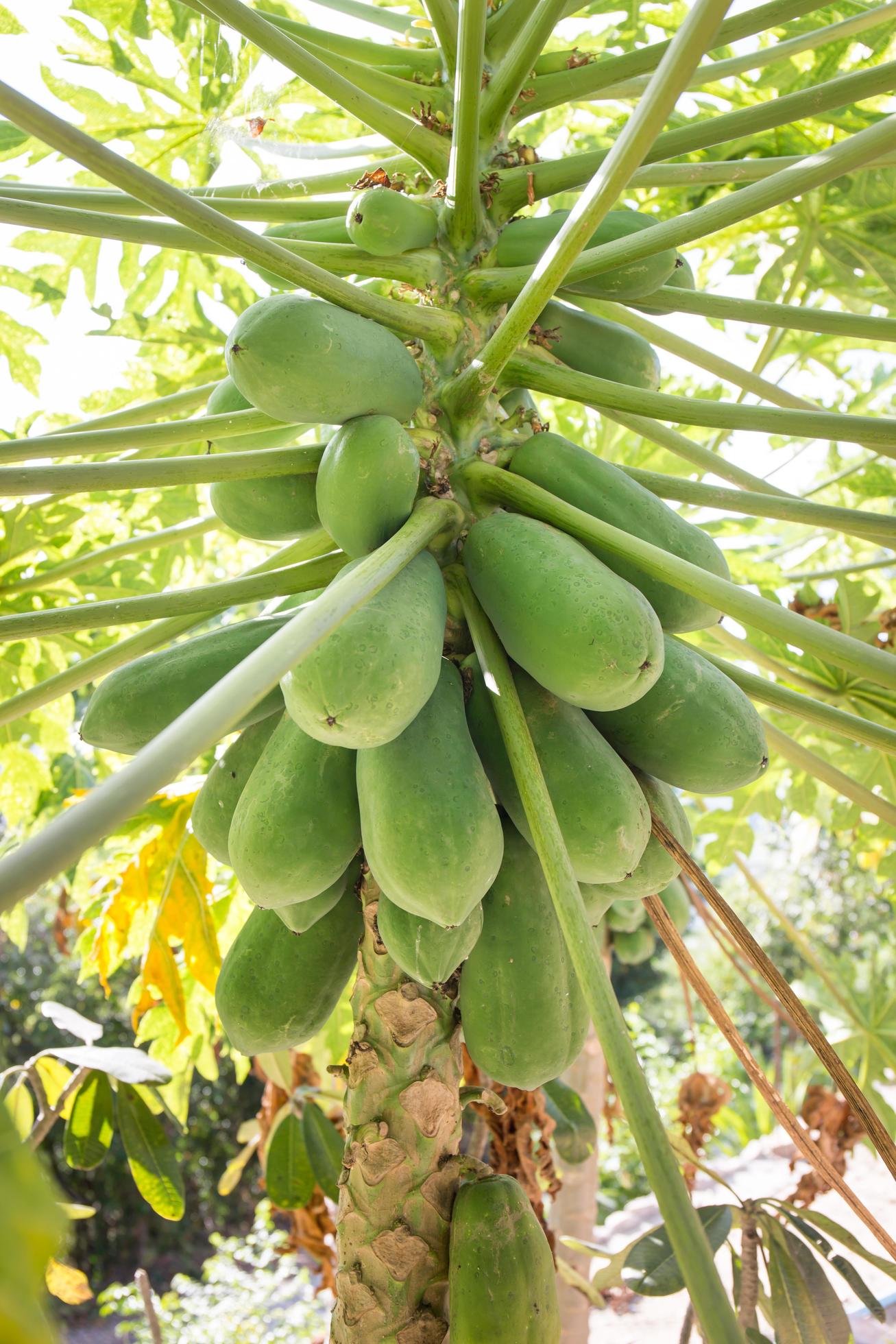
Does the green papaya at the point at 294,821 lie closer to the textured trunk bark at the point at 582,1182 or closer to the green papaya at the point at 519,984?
the green papaya at the point at 519,984

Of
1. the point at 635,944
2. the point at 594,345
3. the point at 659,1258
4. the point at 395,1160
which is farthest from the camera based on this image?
the point at 635,944

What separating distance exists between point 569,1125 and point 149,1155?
2.60ft

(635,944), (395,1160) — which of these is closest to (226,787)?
(395,1160)

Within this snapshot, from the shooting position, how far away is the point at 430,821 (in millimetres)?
917

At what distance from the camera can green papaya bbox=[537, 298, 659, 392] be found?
1366 mm

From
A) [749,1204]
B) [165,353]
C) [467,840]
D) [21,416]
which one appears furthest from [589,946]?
[21,416]

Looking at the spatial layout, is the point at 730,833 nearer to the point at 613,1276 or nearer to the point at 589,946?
the point at 613,1276

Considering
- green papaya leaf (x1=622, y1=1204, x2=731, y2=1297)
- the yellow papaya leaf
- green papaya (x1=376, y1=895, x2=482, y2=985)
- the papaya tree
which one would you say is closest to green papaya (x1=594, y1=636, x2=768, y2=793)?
the papaya tree

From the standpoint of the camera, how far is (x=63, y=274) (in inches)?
81.1

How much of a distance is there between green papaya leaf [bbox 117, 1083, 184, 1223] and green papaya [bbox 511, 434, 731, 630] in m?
1.45

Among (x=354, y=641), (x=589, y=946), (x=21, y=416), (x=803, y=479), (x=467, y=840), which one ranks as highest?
(x=803, y=479)

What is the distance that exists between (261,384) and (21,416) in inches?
52.9

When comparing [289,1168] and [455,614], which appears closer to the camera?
[455,614]

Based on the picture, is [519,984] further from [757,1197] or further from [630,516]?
[757,1197]
